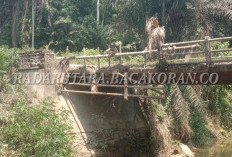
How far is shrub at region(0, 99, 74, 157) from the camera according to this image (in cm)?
784

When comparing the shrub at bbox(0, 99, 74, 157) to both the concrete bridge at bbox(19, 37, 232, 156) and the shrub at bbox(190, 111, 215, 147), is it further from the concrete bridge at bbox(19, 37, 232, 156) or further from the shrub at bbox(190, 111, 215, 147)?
the shrub at bbox(190, 111, 215, 147)

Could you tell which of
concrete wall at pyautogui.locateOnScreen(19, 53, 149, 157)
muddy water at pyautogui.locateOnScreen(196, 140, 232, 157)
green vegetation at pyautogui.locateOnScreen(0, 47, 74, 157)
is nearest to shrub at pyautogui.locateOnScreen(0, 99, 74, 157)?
green vegetation at pyautogui.locateOnScreen(0, 47, 74, 157)

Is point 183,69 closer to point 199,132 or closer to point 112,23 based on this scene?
point 199,132

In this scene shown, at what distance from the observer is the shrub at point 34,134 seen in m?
7.84

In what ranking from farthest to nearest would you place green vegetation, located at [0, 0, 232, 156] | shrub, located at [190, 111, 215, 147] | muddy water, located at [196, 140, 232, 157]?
shrub, located at [190, 111, 215, 147] < muddy water, located at [196, 140, 232, 157] < green vegetation, located at [0, 0, 232, 156]

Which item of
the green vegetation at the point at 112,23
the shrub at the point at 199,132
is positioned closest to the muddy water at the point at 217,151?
the shrub at the point at 199,132

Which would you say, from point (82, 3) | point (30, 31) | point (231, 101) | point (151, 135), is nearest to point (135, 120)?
point (151, 135)

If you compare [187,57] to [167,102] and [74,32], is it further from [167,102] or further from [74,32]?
[74,32]

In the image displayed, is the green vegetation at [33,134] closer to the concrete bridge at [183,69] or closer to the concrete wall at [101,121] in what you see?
the concrete wall at [101,121]

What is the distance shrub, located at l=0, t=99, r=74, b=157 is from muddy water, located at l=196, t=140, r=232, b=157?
7793 mm

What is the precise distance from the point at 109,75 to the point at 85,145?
2.93 m

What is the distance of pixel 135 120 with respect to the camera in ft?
41.8

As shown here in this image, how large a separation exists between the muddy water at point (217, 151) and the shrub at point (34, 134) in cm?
779

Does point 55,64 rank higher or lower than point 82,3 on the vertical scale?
lower
